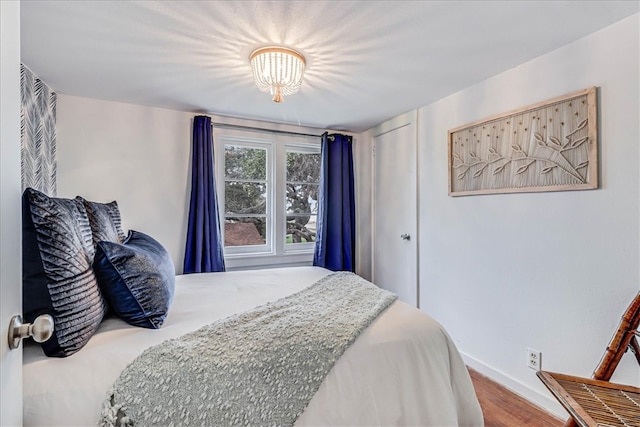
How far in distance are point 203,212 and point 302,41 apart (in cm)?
178

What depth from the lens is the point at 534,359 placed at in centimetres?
192

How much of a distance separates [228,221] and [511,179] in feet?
8.37

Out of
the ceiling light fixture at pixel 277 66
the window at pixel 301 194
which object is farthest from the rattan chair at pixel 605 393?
the window at pixel 301 194

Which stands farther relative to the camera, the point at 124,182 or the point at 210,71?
the point at 124,182

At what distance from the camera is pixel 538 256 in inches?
75.7

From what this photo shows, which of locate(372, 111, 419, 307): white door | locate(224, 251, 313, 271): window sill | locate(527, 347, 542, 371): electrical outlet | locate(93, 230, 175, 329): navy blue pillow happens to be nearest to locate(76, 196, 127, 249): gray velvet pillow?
locate(93, 230, 175, 329): navy blue pillow

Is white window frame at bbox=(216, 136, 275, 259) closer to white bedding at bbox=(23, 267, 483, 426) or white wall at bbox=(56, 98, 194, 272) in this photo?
white wall at bbox=(56, 98, 194, 272)

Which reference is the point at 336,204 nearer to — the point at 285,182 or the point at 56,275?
the point at 285,182

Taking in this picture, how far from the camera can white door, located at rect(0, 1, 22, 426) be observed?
64 cm

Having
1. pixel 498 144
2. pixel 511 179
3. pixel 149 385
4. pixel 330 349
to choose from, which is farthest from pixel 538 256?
pixel 149 385

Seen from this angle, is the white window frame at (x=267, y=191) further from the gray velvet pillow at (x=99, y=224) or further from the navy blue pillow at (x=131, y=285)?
the navy blue pillow at (x=131, y=285)

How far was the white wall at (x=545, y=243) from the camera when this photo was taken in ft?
5.08

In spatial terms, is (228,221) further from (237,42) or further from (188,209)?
(237,42)

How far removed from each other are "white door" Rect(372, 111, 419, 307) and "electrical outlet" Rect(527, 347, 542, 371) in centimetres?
103
